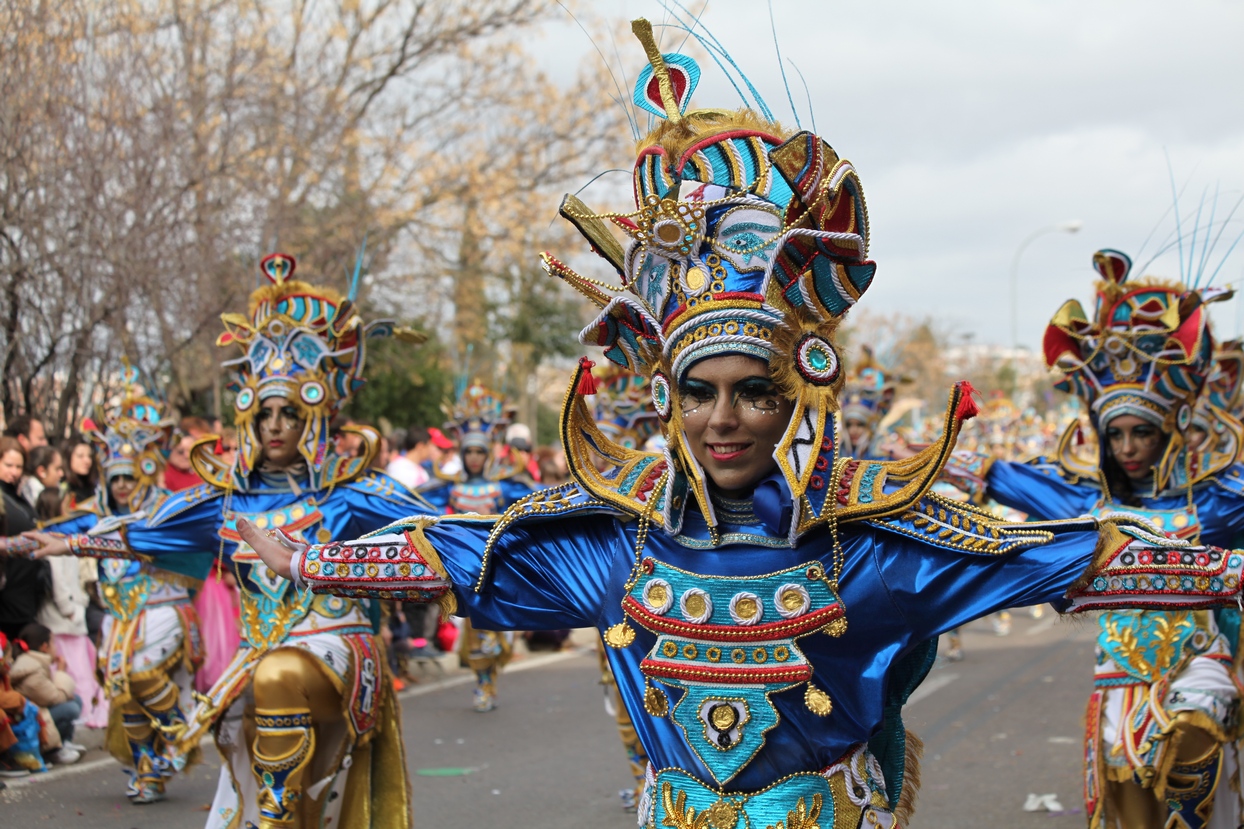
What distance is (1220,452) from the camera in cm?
630

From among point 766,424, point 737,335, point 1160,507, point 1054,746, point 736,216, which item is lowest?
point 1054,746

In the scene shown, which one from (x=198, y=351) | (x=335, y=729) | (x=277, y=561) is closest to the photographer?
(x=277, y=561)

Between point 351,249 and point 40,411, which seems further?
point 351,249

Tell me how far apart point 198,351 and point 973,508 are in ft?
39.1

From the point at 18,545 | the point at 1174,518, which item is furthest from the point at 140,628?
the point at 1174,518

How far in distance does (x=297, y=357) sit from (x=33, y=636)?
11.9 ft

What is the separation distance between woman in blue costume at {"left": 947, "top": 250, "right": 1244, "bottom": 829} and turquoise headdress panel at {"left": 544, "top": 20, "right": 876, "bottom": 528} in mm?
2625

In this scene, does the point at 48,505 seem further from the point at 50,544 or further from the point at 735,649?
the point at 735,649

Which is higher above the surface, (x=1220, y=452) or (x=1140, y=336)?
(x=1140, y=336)

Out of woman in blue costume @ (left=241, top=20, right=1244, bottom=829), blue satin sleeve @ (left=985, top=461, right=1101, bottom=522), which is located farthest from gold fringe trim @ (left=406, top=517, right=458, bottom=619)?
blue satin sleeve @ (left=985, top=461, right=1101, bottom=522)

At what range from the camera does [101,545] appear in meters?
6.19

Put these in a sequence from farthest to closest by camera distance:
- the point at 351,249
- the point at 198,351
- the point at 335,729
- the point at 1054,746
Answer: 1. the point at 351,249
2. the point at 198,351
3. the point at 1054,746
4. the point at 335,729

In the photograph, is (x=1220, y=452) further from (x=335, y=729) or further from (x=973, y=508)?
(x=335, y=729)

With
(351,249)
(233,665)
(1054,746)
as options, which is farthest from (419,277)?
(233,665)
